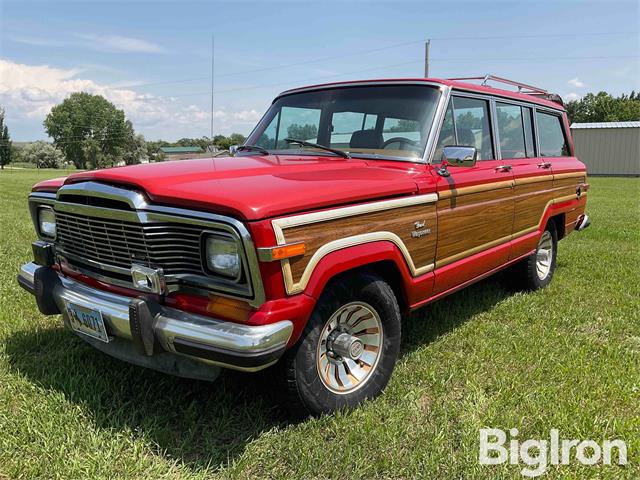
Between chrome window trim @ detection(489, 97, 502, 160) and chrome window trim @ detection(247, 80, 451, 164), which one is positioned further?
chrome window trim @ detection(489, 97, 502, 160)

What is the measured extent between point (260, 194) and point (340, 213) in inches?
17.9

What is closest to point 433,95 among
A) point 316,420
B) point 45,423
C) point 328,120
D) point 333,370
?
point 328,120

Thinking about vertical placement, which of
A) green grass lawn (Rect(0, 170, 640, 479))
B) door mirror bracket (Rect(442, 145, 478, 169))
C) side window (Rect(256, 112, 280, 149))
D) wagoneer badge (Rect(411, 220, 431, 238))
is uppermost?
side window (Rect(256, 112, 280, 149))

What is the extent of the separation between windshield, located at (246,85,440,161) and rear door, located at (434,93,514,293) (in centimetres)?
22

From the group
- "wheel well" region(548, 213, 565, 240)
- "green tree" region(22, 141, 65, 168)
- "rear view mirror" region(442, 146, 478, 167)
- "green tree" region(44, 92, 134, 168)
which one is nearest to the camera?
"rear view mirror" region(442, 146, 478, 167)

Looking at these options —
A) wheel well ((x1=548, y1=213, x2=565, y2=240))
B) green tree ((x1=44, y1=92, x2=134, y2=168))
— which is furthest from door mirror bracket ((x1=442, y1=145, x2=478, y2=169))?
green tree ((x1=44, y1=92, x2=134, y2=168))

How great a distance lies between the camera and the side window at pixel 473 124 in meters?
3.84

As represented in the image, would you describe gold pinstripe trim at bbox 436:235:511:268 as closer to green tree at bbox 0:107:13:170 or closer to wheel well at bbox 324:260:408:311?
wheel well at bbox 324:260:408:311

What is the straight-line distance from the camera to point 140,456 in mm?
2480

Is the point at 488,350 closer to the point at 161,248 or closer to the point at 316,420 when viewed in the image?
the point at 316,420

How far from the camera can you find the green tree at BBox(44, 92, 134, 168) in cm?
8500

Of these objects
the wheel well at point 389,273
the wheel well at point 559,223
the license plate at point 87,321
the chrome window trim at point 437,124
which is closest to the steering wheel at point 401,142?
the chrome window trim at point 437,124

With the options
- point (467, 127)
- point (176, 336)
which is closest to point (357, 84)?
point (467, 127)

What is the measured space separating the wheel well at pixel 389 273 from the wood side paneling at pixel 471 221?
1.25 ft
